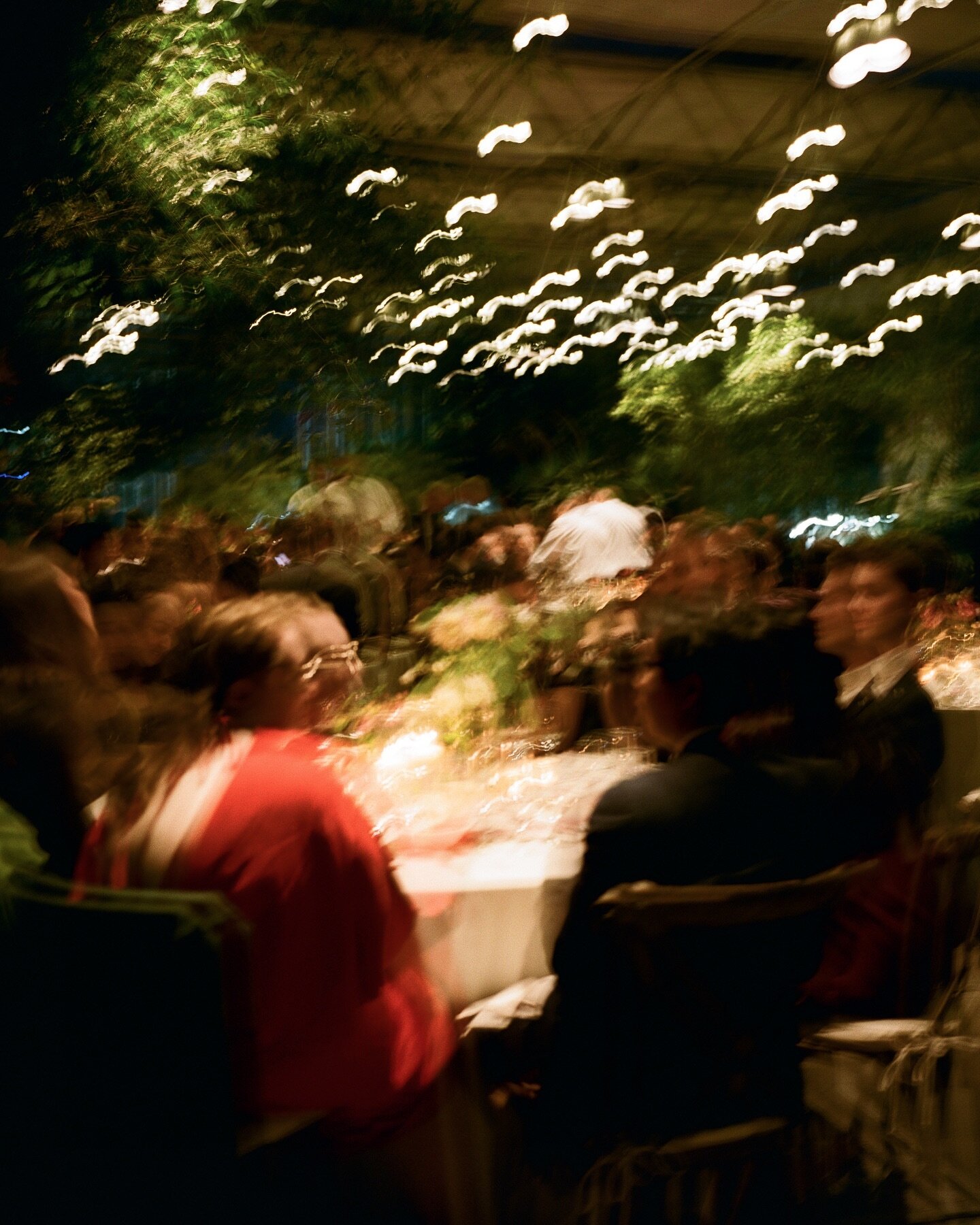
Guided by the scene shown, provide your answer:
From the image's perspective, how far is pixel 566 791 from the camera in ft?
8.84

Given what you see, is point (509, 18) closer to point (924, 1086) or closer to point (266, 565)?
point (266, 565)

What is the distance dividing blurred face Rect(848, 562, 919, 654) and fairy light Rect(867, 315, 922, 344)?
30.0ft

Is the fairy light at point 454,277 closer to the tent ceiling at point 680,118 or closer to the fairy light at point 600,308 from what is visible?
the tent ceiling at point 680,118

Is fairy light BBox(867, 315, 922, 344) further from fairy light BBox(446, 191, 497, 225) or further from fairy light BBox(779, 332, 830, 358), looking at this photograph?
fairy light BBox(446, 191, 497, 225)

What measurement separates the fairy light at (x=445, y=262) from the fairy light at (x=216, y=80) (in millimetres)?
1611

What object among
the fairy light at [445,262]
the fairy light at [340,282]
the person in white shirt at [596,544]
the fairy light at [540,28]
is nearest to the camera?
the fairy light at [540,28]

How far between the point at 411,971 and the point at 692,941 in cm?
46

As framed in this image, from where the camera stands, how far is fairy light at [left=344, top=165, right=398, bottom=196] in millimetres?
5258

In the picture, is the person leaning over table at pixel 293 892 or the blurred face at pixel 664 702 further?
the blurred face at pixel 664 702

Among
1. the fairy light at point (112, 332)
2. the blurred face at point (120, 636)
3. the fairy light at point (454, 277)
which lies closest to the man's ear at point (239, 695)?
the blurred face at point (120, 636)

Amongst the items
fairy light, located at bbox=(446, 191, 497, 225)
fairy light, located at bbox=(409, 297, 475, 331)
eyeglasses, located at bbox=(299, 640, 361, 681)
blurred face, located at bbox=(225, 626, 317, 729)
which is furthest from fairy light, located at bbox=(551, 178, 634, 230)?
blurred face, located at bbox=(225, 626, 317, 729)

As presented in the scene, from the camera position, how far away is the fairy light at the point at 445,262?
605cm

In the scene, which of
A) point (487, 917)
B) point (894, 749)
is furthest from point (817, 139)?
point (487, 917)

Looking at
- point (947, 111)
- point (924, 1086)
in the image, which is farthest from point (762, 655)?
point (947, 111)
